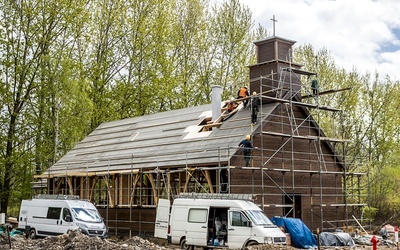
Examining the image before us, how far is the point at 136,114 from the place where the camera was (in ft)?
151

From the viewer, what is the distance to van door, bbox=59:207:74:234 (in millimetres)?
24938

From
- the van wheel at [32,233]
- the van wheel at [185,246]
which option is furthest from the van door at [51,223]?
the van wheel at [185,246]

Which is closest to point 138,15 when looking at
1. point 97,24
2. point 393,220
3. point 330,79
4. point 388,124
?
point 97,24

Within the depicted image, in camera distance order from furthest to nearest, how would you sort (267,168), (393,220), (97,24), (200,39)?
(200,39) → (97,24) → (393,220) → (267,168)

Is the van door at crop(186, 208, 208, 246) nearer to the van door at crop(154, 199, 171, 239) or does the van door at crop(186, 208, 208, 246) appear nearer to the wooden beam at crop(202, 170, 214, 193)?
the van door at crop(154, 199, 171, 239)

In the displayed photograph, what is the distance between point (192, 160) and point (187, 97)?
22.6 m

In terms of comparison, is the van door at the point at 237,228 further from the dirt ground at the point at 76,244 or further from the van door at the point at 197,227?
the dirt ground at the point at 76,244

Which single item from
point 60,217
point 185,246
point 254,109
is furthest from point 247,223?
point 60,217

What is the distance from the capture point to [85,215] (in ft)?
83.3

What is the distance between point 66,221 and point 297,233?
420 inches

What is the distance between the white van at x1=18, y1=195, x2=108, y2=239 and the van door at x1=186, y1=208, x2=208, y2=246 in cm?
555

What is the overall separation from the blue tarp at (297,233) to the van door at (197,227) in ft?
13.7

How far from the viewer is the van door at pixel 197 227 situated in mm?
21031

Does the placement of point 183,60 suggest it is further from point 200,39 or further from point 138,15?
point 138,15
